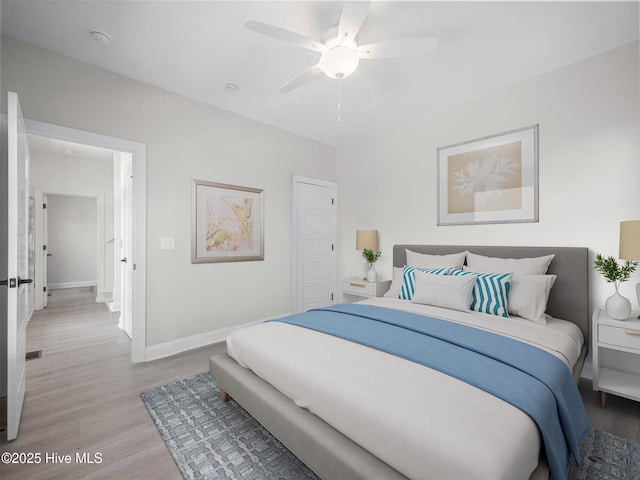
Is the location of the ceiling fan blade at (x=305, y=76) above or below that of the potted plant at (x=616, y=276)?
above

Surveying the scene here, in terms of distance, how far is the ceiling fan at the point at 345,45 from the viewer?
1740 mm

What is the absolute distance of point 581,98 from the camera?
256 cm

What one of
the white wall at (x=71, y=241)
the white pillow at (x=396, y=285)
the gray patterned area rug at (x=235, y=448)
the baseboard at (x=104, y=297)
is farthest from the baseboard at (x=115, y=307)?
the white pillow at (x=396, y=285)

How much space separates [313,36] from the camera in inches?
87.7

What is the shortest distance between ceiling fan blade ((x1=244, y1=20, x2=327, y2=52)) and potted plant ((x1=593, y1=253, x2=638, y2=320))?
8.61 feet

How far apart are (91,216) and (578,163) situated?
29.9 ft

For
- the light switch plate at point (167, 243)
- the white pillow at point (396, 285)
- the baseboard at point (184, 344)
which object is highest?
the light switch plate at point (167, 243)

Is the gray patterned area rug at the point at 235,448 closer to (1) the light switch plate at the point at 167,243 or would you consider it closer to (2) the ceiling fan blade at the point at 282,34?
(1) the light switch plate at the point at 167,243

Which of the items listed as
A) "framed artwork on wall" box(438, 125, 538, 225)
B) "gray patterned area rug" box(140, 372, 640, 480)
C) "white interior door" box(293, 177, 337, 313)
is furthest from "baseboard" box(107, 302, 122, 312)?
"framed artwork on wall" box(438, 125, 538, 225)

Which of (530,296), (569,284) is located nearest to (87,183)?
(530,296)

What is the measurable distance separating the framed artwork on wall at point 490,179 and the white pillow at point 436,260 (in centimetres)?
47

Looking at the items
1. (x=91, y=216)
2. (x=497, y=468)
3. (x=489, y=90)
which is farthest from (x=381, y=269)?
(x=91, y=216)

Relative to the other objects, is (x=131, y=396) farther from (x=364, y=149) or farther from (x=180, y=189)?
(x=364, y=149)

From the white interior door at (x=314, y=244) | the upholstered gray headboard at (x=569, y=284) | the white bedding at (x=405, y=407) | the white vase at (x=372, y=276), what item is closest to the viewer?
the white bedding at (x=405, y=407)
